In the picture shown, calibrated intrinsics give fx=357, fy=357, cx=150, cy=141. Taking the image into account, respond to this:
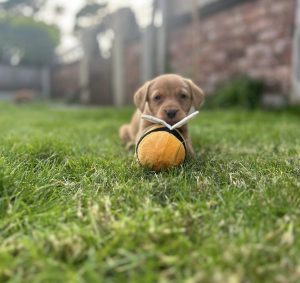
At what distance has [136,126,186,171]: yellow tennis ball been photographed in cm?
205

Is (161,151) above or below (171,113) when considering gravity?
below

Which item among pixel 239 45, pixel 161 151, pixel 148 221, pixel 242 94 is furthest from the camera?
pixel 239 45

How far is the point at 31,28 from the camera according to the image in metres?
18.6

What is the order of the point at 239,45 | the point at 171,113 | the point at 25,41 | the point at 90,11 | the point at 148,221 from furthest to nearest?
the point at 25,41 < the point at 90,11 < the point at 239,45 < the point at 171,113 < the point at 148,221

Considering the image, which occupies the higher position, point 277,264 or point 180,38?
point 180,38

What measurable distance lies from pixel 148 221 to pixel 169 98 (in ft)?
4.94

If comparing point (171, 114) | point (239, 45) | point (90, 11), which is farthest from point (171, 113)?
point (90, 11)

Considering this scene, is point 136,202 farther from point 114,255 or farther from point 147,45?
point 147,45

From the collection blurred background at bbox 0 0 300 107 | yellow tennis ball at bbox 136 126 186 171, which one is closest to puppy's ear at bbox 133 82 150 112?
yellow tennis ball at bbox 136 126 186 171

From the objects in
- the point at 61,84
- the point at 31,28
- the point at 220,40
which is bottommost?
the point at 61,84

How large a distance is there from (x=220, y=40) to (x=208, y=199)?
6.02 metres

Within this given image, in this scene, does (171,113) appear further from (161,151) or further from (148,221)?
(148,221)

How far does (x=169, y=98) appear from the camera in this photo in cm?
269

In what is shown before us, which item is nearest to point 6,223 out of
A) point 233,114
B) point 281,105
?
point 233,114
